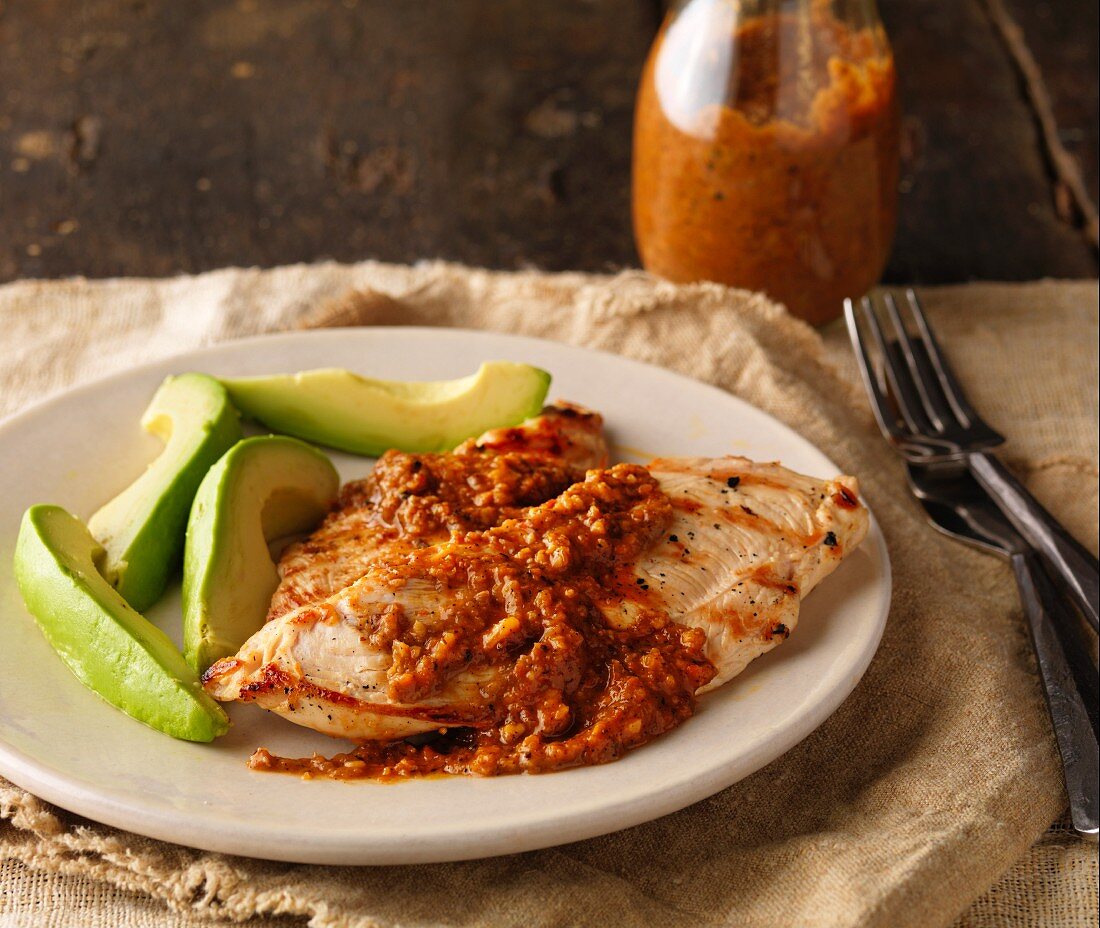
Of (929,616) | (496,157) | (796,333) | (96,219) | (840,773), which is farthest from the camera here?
(496,157)

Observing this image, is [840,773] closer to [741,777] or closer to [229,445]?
[741,777]

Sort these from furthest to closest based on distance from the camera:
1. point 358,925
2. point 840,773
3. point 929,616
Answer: point 929,616, point 840,773, point 358,925

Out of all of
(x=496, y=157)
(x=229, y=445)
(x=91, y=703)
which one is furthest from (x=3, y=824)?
(x=496, y=157)

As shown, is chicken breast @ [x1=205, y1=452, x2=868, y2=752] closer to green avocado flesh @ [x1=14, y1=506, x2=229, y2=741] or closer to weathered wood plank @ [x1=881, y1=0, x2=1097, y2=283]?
green avocado flesh @ [x1=14, y1=506, x2=229, y2=741]

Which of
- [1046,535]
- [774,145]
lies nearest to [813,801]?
[1046,535]

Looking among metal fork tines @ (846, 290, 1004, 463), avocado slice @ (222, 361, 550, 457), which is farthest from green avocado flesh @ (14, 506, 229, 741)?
metal fork tines @ (846, 290, 1004, 463)

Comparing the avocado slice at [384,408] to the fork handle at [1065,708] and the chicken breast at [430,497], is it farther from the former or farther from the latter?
the fork handle at [1065,708]
